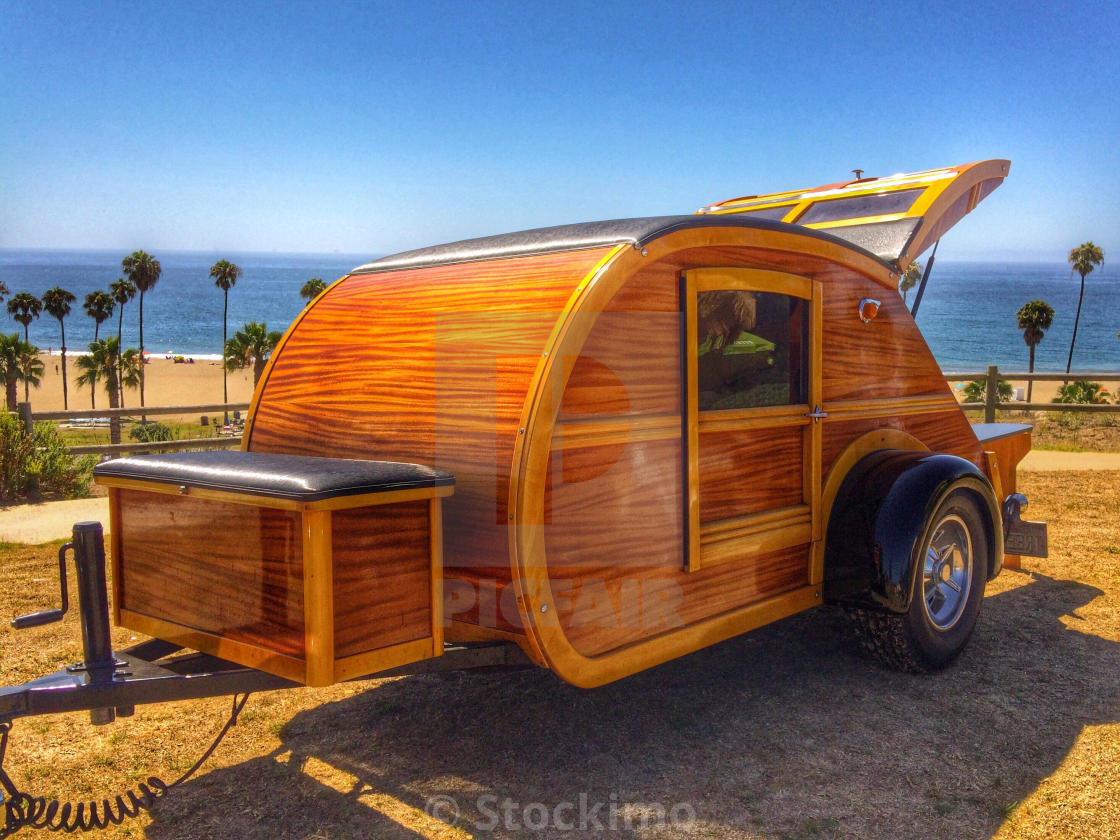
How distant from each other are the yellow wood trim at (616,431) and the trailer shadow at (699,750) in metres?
1.29

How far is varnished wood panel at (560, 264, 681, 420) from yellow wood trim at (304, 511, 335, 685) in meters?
0.90

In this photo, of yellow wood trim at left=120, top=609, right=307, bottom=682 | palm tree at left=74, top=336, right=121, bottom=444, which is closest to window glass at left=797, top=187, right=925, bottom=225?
yellow wood trim at left=120, top=609, right=307, bottom=682

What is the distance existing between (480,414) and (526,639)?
0.77 meters

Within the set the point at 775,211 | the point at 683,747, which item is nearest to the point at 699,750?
the point at 683,747

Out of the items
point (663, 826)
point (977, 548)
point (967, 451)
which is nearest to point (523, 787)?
point (663, 826)

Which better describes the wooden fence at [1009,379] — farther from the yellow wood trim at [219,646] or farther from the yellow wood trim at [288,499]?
the yellow wood trim at [219,646]

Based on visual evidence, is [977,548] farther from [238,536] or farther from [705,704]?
[238,536]

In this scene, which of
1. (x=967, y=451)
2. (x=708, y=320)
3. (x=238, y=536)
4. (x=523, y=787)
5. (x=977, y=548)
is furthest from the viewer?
(x=967, y=451)

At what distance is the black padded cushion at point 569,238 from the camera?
3.48 meters

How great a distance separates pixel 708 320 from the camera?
3.82 m

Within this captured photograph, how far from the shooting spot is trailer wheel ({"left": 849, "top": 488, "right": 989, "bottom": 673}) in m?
4.50

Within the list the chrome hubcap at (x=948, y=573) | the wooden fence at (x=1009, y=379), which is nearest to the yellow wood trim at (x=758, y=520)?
the chrome hubcap at (x=948, y=573)

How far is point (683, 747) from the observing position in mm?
3863

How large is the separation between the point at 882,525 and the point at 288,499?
273 centimetres
